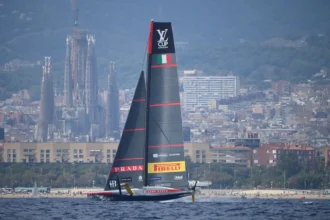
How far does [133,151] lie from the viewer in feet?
211

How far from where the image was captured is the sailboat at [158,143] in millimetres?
63031

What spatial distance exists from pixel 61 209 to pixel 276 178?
7242cm

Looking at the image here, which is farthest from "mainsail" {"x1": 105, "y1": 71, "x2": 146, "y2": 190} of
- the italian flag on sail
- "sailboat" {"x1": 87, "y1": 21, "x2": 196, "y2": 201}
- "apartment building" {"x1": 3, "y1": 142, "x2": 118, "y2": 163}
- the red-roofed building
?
"apartment building" {"x1": 3, "y1": 142, "x2": 118, "y2": 163}

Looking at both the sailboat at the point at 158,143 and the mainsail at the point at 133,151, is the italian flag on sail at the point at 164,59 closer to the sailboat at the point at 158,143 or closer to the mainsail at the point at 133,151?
the sailboat at the point at 158,143

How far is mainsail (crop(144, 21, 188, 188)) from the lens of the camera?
207 ft

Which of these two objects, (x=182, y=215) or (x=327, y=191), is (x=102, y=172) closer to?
(x=327, y=191)

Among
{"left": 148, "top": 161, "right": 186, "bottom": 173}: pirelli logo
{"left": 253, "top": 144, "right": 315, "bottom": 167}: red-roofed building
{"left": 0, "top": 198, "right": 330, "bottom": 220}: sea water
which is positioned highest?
{"left": 253, "top": 144, "right": 315, "bottom": 167}: red-roofed building

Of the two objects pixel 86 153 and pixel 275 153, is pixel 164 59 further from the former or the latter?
pixel 86 153

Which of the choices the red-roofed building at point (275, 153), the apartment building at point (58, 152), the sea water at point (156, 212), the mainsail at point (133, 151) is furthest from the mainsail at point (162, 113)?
the apartment building at point (58, 152)

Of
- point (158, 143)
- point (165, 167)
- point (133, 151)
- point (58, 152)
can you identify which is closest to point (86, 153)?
point (58, 152)

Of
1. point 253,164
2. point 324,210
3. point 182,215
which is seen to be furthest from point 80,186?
point 182,215

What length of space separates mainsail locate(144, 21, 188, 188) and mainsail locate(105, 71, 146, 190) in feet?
2.29

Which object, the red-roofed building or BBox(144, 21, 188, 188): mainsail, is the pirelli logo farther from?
the red-roofed building

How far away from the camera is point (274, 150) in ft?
531
